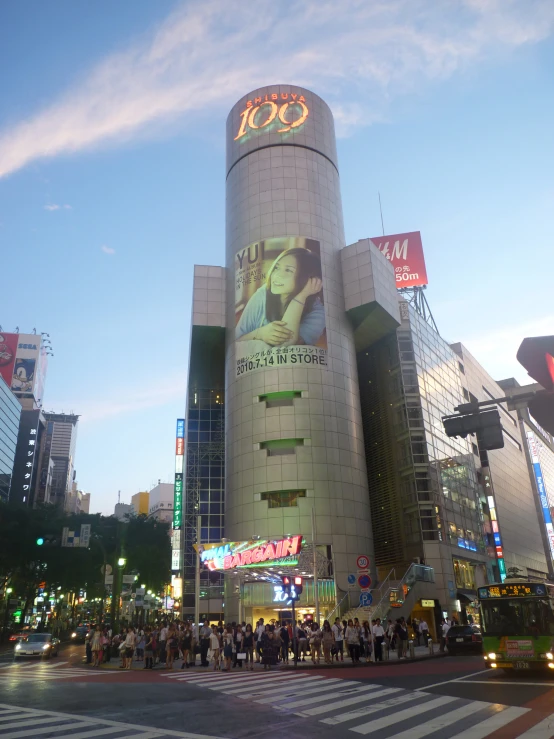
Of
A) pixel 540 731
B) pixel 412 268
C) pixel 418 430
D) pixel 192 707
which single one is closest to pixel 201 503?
pixel 418 430

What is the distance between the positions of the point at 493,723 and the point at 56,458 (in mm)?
178336

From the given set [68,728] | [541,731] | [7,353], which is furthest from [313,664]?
[7,353]

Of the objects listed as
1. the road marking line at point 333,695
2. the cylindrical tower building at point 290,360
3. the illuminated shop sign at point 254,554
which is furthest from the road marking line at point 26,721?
the cylindrical tower building at point 290,360

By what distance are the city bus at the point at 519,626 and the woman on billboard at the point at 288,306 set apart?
111ft

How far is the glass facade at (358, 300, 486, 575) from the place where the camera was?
5694cm

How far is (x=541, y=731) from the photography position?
10.9m

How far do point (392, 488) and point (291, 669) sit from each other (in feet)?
115

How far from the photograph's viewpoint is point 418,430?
59094 millimetres

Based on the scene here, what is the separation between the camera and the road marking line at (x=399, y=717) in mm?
11867

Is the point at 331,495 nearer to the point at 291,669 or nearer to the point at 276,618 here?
the point at 276,618

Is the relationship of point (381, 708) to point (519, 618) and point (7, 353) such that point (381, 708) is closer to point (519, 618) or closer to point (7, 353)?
point (519, 618)

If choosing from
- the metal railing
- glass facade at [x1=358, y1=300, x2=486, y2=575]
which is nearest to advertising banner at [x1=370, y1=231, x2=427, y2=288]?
glass facade at [x1=358, y1=300, x2=486, y2=575]

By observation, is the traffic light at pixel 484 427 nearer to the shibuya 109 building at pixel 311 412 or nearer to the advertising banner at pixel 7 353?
the shibuya 109 building at pixel 311 412

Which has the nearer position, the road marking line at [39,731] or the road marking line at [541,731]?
the road marking line at [541,731]
